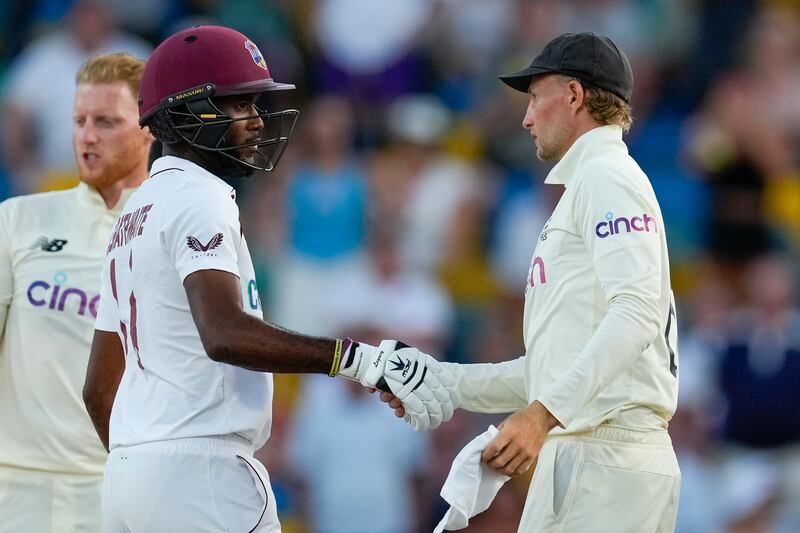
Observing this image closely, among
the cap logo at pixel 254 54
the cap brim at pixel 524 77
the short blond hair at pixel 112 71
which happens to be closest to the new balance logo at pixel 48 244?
the short blond hair at pixel 112 71

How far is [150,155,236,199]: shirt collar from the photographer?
426cm

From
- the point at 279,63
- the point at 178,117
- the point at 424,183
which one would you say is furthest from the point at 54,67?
the point at 178,117

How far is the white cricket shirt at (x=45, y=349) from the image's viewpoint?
5.24 metres

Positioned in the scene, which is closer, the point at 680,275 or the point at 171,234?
the point at 171,234

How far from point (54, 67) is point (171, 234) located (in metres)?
6.29

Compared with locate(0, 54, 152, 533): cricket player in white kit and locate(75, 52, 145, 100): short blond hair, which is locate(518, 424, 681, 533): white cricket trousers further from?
locate(75, 52, 145, 100): short blond hair

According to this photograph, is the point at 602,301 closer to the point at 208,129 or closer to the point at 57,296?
the point at 208,129

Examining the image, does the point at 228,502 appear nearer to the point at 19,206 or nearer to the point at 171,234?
the point at 171,234

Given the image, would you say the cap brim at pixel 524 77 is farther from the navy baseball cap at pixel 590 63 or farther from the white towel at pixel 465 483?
the white towel at pixel 465 483

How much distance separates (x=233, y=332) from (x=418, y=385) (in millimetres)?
651

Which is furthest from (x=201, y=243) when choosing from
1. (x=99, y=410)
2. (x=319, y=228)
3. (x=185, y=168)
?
(x=319, y=228)

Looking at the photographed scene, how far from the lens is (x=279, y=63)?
10.4 meters

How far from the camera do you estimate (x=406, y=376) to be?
165 inches

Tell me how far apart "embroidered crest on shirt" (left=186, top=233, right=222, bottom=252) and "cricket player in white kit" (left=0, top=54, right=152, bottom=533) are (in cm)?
147
